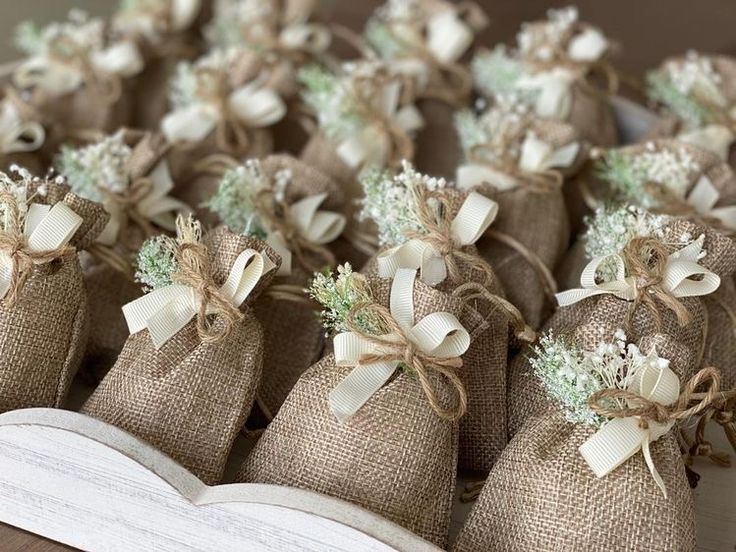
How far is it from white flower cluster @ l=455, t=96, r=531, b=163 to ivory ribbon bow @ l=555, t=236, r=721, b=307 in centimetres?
36

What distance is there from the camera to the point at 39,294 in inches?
44.4

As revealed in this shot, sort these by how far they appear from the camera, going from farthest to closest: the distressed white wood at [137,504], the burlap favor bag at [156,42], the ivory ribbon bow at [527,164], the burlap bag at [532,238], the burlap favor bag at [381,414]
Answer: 1. the burlap favor bag at [156,42]
2. the ivory ribbon bow at [527,164]
3. the burlap bag at [532,238]
4. the burlap favor bag at [381,414]
5. the distressed white wood at [137,504]

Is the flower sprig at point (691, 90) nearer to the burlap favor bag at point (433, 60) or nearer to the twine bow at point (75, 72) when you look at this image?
the burlap favor bag at point (433, 60)

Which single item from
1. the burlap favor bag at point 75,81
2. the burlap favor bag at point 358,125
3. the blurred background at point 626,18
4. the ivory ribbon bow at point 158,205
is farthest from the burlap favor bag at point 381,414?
the blurred background at point 626,18

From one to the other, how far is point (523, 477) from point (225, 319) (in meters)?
0.37

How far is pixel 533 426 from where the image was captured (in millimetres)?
1066

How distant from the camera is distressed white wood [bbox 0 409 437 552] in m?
0.92

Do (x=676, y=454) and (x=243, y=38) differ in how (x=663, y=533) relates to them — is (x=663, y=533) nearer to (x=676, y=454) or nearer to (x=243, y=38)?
(x=676, y=454)

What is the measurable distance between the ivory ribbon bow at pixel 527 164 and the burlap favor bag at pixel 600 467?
1.56 feet

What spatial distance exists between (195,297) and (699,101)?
101cm

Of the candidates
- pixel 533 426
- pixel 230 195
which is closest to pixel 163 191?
pixel 230 195

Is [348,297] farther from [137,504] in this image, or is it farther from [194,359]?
[137,504]

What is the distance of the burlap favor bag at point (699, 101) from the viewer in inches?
64.6

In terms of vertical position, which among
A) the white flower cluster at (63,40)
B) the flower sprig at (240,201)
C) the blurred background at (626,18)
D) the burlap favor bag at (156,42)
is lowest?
the blurred background at (626,18)
